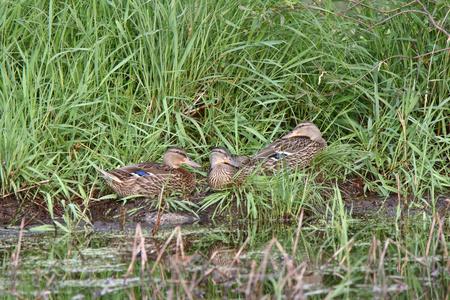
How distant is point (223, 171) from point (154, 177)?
0.70 meters

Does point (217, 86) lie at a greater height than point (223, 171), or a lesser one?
greater

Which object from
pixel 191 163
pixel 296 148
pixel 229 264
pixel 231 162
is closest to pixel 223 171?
pixel 231 162

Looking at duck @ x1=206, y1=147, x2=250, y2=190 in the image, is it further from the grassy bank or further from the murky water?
the murky water

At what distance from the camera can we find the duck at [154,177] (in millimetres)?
6250

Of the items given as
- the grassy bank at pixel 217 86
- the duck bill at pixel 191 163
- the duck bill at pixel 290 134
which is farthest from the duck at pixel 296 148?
the duck bill at pixel 191 163

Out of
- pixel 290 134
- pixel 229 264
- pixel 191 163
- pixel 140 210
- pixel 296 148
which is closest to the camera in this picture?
pixel 229 264

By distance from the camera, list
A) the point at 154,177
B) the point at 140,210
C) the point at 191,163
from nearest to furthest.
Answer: the point at 140,210 → the point at 154,177 → the point at 191,163

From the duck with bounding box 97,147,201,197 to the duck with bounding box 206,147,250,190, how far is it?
0.91 ft

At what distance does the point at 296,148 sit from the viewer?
23.0 ft

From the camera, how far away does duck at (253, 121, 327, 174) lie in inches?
270

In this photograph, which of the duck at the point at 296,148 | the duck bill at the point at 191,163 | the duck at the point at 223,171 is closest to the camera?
the duck at the point at 223,171

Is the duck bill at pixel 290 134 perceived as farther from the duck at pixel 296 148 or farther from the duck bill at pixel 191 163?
the duck bill at pixel 191 163

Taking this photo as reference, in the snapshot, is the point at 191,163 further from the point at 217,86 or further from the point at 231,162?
the point at 217,86

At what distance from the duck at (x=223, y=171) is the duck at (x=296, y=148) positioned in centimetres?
37
